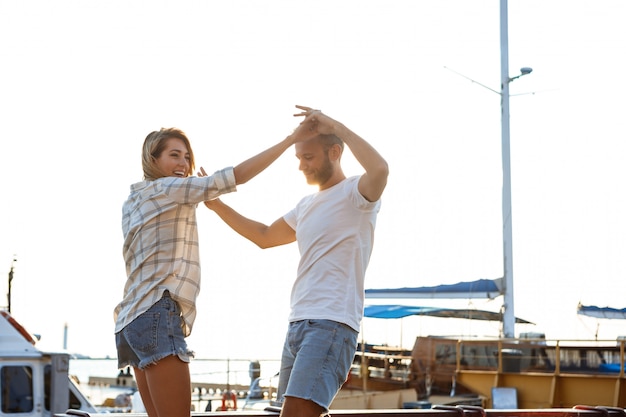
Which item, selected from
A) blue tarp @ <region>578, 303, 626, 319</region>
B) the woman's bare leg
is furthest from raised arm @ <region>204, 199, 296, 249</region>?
blue tarp @ <region>578, 303, 626, 319</region>

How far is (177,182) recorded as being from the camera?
3.21 meters

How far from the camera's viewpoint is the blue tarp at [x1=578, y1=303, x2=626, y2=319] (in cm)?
2302

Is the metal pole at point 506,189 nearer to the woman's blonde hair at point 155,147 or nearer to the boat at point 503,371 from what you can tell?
the boat at point 503,371

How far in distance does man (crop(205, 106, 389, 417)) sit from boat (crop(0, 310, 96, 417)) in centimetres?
861

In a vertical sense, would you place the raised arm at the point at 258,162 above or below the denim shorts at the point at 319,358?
above

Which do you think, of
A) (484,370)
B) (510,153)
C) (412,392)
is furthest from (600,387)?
(510,153)

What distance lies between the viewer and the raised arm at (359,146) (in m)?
3.30

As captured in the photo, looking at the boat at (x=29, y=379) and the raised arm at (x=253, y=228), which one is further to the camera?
the boat at (x=29, y=379)

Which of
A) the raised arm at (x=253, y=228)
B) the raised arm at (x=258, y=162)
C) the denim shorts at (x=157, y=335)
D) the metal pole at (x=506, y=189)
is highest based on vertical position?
the metal pole at (x=506, y=189)

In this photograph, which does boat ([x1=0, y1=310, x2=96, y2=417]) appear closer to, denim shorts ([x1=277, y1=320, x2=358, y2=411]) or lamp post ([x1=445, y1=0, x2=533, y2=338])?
denim shorts ([x1=277, y1=320, x2=358, y2=411])

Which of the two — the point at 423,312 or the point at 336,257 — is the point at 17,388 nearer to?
the point at 336,257

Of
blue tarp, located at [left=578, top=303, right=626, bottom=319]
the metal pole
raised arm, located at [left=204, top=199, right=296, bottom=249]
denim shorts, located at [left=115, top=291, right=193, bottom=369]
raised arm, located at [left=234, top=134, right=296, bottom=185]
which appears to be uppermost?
the metal pole

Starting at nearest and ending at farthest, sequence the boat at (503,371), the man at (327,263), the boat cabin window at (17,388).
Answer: the man at (327,263), the boat cabin window at (17,388), the boat at (503,371)

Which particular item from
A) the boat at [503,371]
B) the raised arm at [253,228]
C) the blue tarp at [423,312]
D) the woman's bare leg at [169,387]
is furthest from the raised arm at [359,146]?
the blue tarp at [423,312]
